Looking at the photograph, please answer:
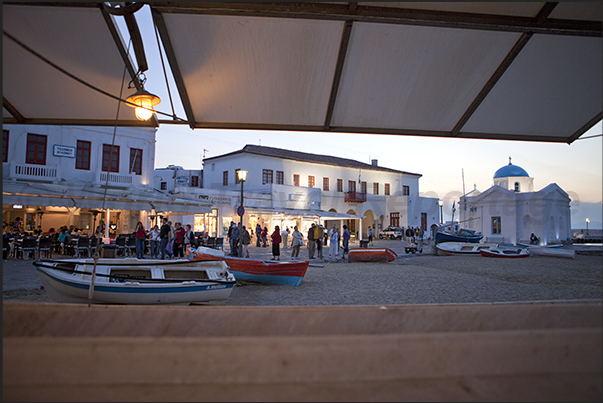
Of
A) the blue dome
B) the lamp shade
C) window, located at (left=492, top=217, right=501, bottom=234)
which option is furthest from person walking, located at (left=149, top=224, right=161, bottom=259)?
the blue dome

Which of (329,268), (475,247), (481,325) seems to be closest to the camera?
(481,325)

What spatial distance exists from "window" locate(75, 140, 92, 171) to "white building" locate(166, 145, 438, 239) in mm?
5806

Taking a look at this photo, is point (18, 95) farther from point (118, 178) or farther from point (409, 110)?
point (118, 178)

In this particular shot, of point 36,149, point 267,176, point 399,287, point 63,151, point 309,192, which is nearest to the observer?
point 399,287

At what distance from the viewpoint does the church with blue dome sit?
28.2 metres

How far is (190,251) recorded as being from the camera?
1048cm

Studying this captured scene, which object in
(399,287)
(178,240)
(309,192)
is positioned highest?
(309,192)

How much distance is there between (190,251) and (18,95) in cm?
710

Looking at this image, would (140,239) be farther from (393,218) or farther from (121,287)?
(393,218)

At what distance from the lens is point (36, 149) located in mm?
18781

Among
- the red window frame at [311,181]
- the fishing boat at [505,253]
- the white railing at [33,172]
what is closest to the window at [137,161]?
the white railing at [33,172]

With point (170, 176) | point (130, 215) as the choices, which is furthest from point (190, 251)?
point (170, 176)

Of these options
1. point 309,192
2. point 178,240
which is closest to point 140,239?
point 178,240

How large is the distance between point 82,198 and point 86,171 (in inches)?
333
